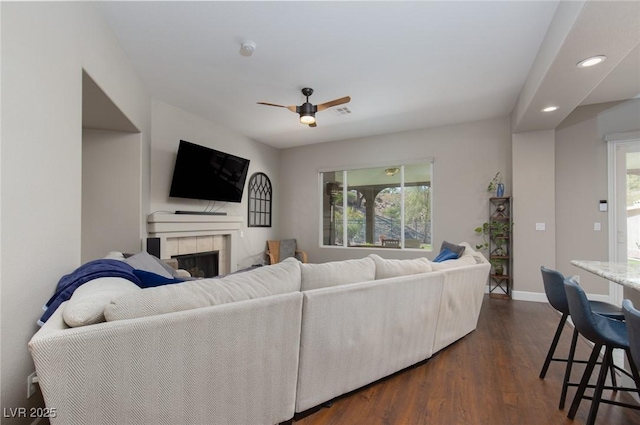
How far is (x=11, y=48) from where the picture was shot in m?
1.37

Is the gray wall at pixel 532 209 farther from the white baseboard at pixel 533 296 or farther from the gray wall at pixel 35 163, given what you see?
the gray wall at pixel 35 163

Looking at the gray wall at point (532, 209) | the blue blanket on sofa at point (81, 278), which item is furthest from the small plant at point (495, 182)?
the blue blanket on sofa at point (81, 278)

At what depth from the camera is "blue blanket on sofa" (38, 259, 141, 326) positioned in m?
1.53

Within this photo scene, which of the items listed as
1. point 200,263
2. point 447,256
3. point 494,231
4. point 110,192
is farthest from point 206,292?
point 494,231

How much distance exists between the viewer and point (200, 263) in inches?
192

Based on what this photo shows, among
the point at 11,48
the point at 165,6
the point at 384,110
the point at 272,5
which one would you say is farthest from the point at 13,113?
the point at 384,110

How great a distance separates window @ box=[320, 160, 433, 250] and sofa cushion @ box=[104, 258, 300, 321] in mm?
4172

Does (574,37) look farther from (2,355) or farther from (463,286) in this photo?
(2,355)

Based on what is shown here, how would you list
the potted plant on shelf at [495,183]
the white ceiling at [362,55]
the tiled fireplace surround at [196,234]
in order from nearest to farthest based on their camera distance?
the white ceiling at [362,55] < the tiled fireplace surround at [196,234] < the potted plant on shelf at [495,183]

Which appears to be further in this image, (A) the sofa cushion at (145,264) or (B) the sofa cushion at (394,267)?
(A) the sofa cushion at (145,264)

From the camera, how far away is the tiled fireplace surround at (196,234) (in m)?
4.01

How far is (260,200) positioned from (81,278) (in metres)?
4.77

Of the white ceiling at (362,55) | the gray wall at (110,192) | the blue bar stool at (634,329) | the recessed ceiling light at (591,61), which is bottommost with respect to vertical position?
the blue bar stool at (634,329)

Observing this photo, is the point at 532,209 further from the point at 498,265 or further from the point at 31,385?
the point at 31,385
